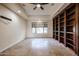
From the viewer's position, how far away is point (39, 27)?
1228 centimetres

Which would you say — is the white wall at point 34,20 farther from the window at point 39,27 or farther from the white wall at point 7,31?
the white wall at point 7,31

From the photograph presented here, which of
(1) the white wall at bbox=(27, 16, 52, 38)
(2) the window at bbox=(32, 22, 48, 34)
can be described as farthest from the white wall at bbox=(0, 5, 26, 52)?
(2) the window at bbox=(32, 22, 48, 34)

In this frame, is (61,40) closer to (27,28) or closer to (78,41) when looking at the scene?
(78,41)

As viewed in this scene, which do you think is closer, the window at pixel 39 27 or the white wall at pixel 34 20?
the white wall at pixel 34 20

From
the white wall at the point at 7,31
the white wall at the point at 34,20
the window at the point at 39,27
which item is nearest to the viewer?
the white wall at the point at 7,31

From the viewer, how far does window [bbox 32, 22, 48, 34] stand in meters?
12.1

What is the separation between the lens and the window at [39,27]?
12.1 meters

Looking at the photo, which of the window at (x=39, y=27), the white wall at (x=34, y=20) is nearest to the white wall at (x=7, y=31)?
the white wall at (x=34, y=20)

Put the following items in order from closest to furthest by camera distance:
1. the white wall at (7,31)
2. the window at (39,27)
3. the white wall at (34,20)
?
the white wall at (7,31)
the white wall at (34,20)
the window at (39,27)

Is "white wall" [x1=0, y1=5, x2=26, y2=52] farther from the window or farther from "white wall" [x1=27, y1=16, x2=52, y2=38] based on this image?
the window

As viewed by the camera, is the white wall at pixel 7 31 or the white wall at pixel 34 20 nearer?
the white wall at pixel 7 31

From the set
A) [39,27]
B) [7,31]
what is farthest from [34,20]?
[7,31]

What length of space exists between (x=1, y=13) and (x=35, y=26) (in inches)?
296

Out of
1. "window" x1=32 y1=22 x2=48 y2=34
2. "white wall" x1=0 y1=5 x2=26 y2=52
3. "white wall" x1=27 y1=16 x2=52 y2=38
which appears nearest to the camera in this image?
"white wall" x1=0 y1=5 x2=26 y2=52
